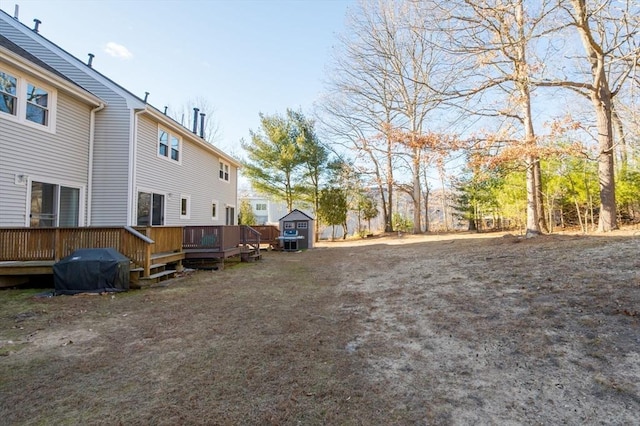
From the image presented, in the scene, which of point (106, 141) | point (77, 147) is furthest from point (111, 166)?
point (77, 147)

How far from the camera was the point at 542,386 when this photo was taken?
2.61m

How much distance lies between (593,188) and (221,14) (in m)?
16.1

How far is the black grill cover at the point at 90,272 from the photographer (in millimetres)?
6242

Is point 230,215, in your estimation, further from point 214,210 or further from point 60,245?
point 60,245

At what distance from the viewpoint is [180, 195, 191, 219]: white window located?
512 inches

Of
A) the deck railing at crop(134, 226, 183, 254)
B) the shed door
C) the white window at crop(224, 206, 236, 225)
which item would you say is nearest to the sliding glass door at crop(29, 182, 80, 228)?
the deck railing at crop(134, 226, 183, 254)

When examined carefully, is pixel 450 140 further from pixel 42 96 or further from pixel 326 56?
pixel 326 56

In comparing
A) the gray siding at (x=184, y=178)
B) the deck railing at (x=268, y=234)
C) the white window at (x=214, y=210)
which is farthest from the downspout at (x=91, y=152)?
the deck railing at (x=268, y=234)

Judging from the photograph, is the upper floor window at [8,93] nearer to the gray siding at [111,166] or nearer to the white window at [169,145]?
the gray siding at [111,166]

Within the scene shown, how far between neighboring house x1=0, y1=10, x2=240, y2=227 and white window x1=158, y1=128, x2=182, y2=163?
0.12 ft

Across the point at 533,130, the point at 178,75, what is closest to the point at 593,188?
the point at 533,130

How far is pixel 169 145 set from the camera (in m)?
12.1

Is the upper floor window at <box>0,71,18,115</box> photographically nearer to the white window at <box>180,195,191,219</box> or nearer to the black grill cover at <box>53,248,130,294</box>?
the black grill cover at <box>53,248,130,294</box>

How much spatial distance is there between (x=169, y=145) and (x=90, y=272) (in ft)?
22.9
